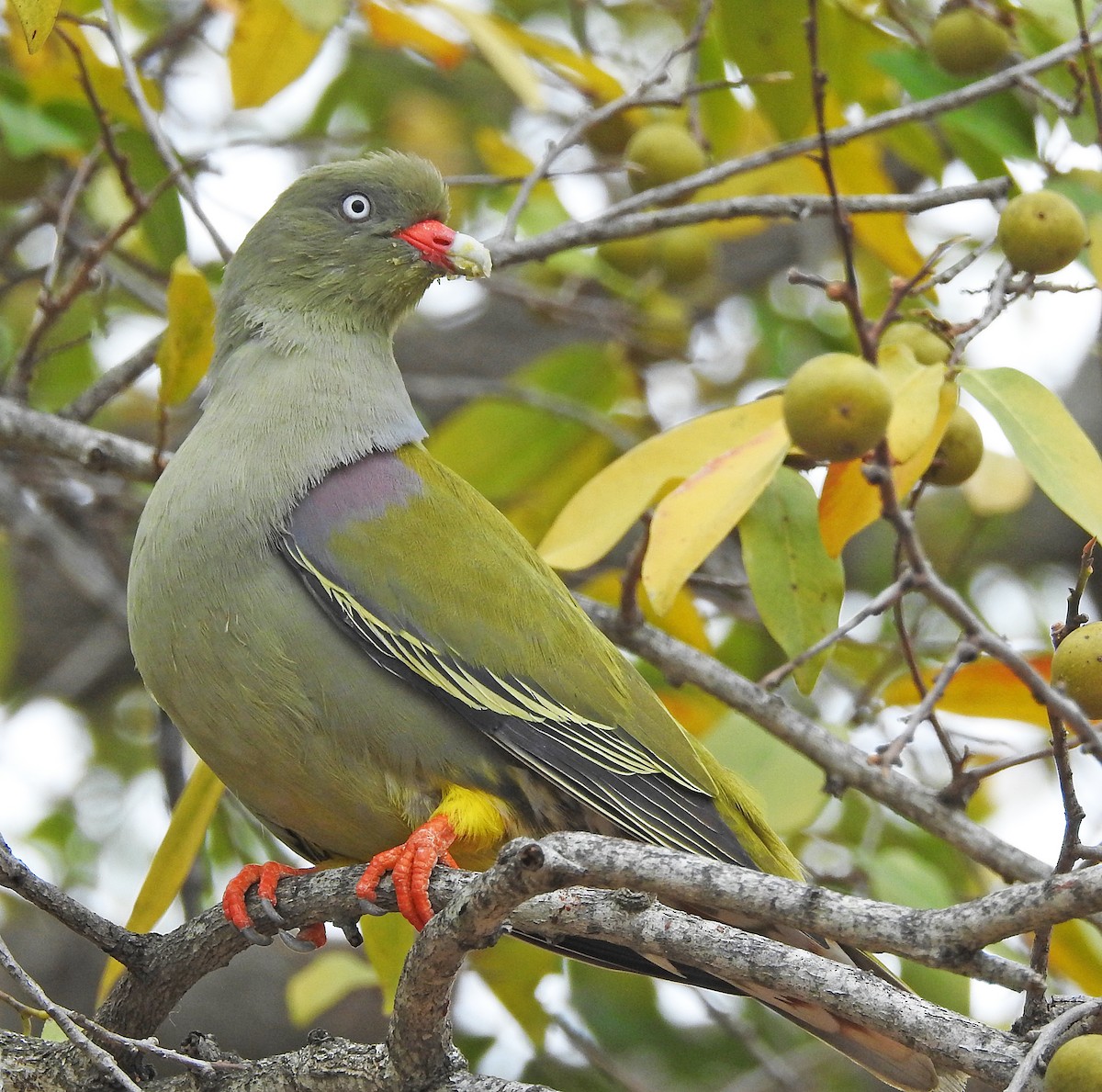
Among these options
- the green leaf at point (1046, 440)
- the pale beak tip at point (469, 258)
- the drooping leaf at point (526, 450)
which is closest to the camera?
the green leaf at point (1046, 440)

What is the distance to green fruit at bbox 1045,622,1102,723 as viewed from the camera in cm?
225

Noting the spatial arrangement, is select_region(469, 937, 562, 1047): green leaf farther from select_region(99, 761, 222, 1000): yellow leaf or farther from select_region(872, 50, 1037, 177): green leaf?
select_region(872, 50, 1037, 177): green leaf

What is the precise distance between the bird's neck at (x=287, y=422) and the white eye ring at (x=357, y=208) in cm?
29

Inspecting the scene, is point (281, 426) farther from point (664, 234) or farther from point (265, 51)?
point (664, 234)

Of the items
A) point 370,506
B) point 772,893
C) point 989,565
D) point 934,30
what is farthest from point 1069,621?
point 989,565

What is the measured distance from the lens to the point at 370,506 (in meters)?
3.03

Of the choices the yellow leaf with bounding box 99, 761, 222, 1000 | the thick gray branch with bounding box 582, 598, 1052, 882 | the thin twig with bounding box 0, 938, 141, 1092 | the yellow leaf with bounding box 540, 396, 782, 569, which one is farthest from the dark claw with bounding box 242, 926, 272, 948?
the thick gray branch with bounding box 582, 598, 1052, 882

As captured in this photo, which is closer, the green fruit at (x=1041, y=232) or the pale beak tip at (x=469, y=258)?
the green fruit at (x=1041, y=232)

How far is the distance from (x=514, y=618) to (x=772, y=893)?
1261mm

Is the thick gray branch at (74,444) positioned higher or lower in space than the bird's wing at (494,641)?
higher

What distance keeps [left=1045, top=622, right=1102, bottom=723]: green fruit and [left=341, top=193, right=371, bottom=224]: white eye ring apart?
1936 mm

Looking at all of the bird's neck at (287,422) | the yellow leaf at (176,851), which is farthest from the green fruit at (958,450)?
the yellow leaf at (176,851)

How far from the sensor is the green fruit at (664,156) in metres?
3.96

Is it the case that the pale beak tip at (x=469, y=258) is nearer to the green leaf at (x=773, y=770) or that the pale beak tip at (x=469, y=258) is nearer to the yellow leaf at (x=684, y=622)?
the yellow leaf at (x=684, y=622)
